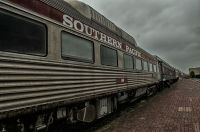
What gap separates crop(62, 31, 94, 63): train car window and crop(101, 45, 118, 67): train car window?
87 centimetres

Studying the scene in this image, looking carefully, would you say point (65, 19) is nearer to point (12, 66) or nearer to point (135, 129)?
point (12, 66)

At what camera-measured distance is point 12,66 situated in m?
4.07

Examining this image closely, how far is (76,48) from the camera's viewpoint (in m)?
6.32

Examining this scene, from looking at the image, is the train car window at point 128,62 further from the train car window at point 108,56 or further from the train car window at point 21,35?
the train car window at point 21,35

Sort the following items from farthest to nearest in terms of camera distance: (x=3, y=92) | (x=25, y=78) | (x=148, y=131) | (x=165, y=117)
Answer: (x=165, y=117) → (x=148, y=131) → (x=25, y=78) → (x=3, y=92)

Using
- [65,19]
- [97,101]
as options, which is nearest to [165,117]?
[97,101]

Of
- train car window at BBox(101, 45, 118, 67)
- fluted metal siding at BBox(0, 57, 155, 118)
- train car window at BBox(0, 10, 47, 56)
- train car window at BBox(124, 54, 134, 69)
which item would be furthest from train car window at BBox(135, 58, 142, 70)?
train car window at BBox(0, 10, 47, 56)

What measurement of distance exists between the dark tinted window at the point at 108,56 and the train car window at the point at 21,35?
323 cm

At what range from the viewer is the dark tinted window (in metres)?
8.07

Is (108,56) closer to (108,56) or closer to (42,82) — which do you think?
(108,56)

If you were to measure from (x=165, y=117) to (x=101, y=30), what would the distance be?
401 centimetres

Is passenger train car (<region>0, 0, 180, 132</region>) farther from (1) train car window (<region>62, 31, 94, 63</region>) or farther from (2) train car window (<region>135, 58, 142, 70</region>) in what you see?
(2) train car window (<region>135, 58, 142, 70</region>)

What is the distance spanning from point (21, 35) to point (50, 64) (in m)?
0.91

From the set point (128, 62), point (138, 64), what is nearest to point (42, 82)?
point (128, 62)
